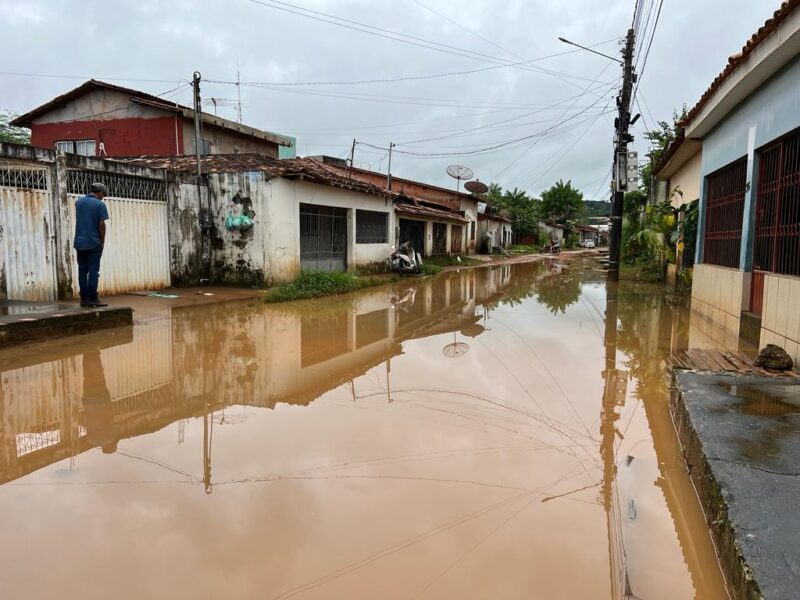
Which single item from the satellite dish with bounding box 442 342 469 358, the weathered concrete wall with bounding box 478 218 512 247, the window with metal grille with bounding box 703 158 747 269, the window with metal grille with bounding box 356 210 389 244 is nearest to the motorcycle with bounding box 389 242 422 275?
the window with metal grille with bounding box 356 210 389 244

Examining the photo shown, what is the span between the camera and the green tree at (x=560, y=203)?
192ft

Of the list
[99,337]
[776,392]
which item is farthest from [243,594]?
[99,337]

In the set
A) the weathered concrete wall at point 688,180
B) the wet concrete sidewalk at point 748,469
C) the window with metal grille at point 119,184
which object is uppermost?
the weathered concrete wall at point 688,180

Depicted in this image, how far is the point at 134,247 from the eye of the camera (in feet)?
35.5

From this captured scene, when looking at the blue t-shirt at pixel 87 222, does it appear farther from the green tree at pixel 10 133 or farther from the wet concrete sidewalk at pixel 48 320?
the green tree at pixel 10 133

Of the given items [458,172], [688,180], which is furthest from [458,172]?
[688,180]

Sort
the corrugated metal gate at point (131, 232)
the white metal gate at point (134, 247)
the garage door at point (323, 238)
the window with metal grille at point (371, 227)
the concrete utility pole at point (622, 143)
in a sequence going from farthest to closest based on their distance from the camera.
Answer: the window with metal grille at point (371, 227), the concrete utility pole at point (622, 143), the garage door at point (323, 238), the white metal gate at point (134, 247), the corrugated metal gate at point (131, 232)

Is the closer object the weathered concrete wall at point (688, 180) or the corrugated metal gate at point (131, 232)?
the corrugated metal gate at point (131, 232)

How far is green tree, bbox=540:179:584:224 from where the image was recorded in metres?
58.6

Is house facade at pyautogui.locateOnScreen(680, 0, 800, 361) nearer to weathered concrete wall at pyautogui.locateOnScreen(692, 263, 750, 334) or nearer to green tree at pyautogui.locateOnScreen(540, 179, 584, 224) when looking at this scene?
weathered concrete wall at pyautogui.locateOnScreen(692, 263, 750, 334)

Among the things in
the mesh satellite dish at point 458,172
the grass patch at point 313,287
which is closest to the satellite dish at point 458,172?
the mesh satellite dish at point 458,172

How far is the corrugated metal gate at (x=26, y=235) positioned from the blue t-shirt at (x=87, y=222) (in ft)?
5.61

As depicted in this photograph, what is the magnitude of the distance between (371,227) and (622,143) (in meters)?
8.52

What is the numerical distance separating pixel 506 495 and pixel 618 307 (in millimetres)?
9207
